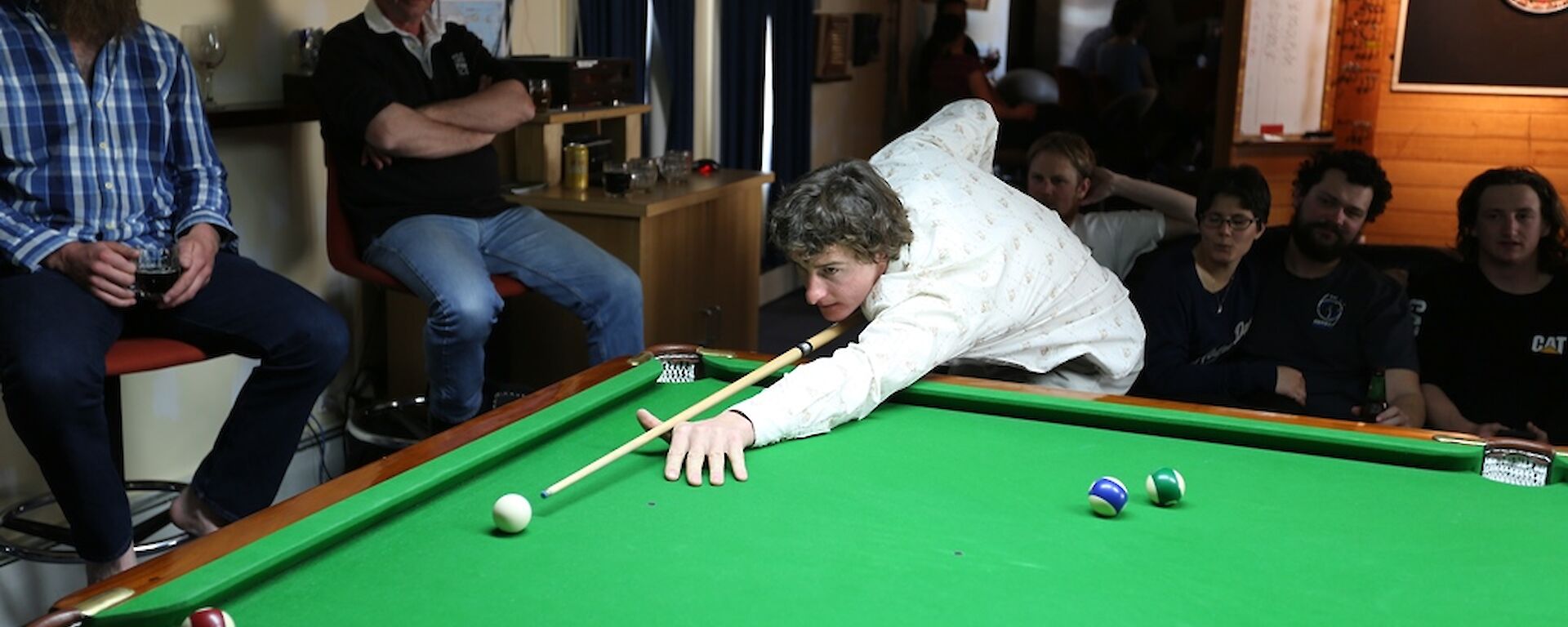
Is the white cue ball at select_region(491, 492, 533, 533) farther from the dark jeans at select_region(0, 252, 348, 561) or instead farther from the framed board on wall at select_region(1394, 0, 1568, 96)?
the framed board on wall at select_region(1394, 0, 1568, 96)

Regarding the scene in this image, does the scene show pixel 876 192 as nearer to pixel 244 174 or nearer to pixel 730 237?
pixel 244 174

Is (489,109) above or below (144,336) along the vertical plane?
above

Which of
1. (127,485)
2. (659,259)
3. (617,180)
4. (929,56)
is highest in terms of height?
(929,56)

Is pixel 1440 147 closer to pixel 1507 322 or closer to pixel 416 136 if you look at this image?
pixel 1507 322

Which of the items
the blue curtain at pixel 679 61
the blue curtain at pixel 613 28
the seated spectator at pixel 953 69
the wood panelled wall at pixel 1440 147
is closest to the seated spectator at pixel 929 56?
the seated spectator at pixel 953 69

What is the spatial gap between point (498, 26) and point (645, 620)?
3.12 m

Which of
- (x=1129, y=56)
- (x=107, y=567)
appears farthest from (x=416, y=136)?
(x=1129, y=56)

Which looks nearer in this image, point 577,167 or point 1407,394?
point 1407,394

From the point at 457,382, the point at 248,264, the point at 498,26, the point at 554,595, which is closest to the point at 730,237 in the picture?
the point at 498,26

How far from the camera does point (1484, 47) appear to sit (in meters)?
5.71

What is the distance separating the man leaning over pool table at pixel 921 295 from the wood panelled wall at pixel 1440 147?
3.35m

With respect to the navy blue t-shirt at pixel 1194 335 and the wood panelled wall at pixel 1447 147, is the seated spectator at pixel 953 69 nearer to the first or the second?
the wood panelled wall at pixel 1447 147

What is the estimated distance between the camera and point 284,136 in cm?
346

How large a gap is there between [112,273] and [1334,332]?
7.89ft
